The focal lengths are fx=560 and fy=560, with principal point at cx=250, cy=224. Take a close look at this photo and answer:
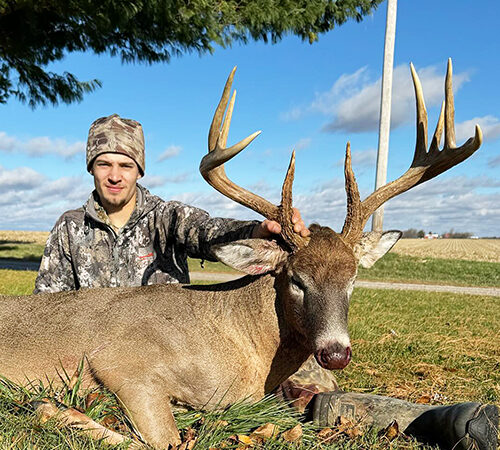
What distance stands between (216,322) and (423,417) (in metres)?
1.54

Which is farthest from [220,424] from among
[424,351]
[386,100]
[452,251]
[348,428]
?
[452,251]

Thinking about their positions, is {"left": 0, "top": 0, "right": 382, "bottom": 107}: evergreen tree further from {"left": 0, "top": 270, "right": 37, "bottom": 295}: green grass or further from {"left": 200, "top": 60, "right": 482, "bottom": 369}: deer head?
{"left": 200, "top": 60, "right": 482, "bottom": 369}: deer head

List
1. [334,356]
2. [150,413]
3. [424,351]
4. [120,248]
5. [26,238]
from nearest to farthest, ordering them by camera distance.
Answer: [334,356] → [150,413] → [120,248] → [424,351] → [26,238]

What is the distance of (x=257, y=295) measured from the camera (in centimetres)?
389

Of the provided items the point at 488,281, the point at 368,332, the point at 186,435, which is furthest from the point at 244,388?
the point at 488,281

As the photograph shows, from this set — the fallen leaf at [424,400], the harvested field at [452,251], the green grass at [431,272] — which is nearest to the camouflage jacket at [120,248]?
the fallen leaf at [424,400]

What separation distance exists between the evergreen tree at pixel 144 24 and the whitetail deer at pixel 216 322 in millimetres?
8990

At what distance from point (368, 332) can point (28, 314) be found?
15.3 ft

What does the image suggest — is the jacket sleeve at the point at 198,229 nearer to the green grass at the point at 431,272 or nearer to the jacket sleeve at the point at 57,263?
the jacket sleeve at the point at 57,263

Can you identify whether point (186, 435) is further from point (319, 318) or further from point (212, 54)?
point (212, 54)

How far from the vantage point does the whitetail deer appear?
3426 millimetres

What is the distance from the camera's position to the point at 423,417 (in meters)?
3.79

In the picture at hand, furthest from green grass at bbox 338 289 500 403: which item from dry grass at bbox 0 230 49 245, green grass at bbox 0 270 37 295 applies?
dry grass at bbox 0 230 49 245

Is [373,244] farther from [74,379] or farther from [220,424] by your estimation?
[74,379]
